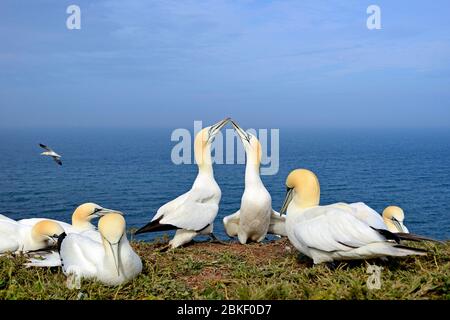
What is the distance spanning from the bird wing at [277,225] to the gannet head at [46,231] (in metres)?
3.54

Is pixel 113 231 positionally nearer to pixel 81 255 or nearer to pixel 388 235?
pixel 81 255

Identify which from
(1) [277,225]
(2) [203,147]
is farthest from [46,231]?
(1) [277,225]

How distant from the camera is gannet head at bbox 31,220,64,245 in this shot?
798cm

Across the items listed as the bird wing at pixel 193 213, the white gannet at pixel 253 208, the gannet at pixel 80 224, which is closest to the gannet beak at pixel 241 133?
the white gannet at pixel 253 208

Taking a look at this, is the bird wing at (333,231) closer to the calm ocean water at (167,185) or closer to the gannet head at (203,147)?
the gannet head at (203,147)

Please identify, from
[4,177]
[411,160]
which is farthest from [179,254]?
[411,160]

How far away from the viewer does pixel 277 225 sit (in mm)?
9867

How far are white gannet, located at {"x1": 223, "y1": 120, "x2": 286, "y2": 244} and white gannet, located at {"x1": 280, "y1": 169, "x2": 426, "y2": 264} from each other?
1716mm

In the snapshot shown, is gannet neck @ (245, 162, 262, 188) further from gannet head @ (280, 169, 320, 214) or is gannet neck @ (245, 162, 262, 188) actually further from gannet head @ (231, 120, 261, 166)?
gannet head @ (280, 169, 320, 214)

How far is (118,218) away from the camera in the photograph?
20.4ft

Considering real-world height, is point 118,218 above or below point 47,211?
above

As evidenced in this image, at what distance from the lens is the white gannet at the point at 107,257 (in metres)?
6.19

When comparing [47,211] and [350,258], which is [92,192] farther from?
[350,258]

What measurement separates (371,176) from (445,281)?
2802 inches
